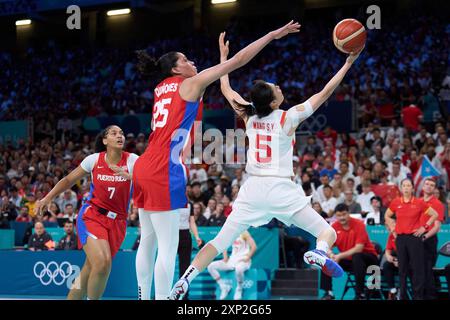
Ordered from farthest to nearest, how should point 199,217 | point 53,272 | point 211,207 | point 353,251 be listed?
point 211,207
point 199,217
point 53,272
point 353,251

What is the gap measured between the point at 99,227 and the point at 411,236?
18.5ft

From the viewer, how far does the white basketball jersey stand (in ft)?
22.0

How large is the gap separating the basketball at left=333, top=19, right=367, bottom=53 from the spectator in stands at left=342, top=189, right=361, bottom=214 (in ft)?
22.4

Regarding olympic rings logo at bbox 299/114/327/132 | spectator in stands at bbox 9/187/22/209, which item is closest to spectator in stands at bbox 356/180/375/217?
olympic rings logo at bbox 299/114/327/132

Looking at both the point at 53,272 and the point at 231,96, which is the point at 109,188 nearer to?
the point at 231,96

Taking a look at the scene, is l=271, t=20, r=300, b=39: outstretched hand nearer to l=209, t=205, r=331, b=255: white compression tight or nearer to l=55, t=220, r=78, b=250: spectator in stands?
l=209, t=205, r=331, b=255: white compression tight

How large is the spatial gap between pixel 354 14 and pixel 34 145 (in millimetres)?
12583

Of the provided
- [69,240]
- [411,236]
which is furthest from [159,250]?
[69,240]

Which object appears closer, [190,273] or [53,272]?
[190,273]

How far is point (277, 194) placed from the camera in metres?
6.66

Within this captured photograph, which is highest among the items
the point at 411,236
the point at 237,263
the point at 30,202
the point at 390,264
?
the point at 30,202

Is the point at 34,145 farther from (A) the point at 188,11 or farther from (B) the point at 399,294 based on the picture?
(B) the point at 399,294

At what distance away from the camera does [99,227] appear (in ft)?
25.6
